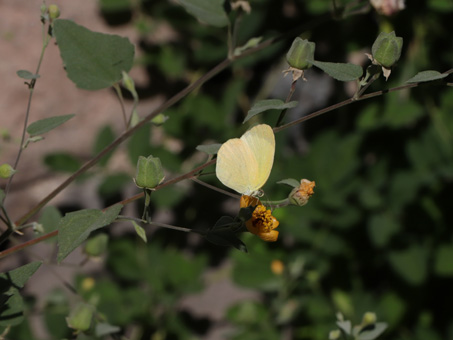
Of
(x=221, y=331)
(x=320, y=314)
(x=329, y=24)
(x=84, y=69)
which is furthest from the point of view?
(x=221, y=331)

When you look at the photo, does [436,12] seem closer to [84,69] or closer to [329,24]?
[329,24]

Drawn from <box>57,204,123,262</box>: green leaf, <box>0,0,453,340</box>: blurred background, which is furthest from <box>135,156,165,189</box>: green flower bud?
<box>0,0,453,340</box>: blurred background

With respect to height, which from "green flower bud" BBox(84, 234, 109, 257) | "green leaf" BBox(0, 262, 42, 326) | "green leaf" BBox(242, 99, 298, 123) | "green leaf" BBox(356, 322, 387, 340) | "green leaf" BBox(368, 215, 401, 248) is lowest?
"green leaf" BBox(368, 215, 401, 248)

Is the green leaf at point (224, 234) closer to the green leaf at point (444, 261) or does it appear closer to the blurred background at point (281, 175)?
the blurred background at point (281, 175)

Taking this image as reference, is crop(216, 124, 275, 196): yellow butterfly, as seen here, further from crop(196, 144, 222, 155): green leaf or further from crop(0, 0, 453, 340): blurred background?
crop(0, 0, 453, 340): blurred background

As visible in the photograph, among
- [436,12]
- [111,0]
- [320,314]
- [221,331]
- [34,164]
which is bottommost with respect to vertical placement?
[221,331]

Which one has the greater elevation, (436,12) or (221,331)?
(436,12)

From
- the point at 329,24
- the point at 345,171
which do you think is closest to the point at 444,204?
the point at 345,171
